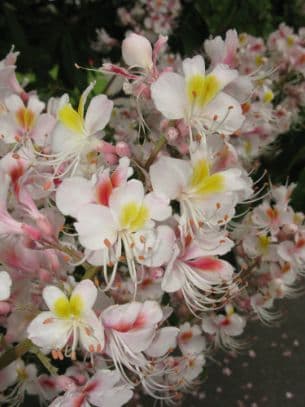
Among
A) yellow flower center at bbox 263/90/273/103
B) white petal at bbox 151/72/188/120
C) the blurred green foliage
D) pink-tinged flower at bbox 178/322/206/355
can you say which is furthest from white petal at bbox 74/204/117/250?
the blurred green foliage

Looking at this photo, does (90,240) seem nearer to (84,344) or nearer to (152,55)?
(84,344)

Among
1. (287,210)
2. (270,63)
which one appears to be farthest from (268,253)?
(270,63)

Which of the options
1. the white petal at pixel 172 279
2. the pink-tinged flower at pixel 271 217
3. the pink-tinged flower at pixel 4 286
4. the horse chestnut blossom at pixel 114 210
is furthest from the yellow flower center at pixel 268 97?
the pink-tinged flower at pixel 4 286

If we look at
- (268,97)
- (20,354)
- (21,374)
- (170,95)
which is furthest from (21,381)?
(268,97)

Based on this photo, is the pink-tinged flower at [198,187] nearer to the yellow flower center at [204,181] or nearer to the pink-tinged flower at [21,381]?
the yellow flower center at [204,181]

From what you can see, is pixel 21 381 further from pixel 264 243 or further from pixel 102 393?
pixel 264 243

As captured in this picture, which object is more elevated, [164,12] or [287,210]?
[287,210]
